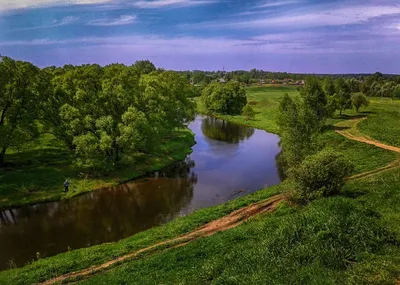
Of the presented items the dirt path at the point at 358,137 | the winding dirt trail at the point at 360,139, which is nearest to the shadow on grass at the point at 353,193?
the winding dirt trail at the point at 360,139

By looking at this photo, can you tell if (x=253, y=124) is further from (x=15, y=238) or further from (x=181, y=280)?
(x=181, y=280)

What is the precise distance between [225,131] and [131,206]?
46773 mm

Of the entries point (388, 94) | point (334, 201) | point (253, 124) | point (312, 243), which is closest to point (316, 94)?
point (253, 124)

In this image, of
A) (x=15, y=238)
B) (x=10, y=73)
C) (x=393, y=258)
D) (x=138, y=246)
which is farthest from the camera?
(x=10, y=73)

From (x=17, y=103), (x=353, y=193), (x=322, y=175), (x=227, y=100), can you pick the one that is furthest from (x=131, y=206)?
(x=227, y=100)

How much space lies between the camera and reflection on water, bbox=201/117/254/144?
7019 cm

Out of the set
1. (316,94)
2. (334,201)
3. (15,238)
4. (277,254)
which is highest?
(316,94)

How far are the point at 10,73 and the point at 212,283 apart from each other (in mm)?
35860

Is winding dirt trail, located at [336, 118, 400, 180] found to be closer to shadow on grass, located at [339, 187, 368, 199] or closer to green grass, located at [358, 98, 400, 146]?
green grass, located at [358, 98, 400, 146]

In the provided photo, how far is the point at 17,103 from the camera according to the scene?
130 feet

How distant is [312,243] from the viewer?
55.9 ft

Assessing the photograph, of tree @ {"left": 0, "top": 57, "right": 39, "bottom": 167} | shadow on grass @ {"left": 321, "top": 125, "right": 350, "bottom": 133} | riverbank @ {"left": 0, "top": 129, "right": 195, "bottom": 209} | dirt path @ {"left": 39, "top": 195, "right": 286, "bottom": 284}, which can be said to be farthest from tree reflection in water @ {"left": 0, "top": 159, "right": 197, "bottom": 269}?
shadow on grass @ {"left": 321, "top": 125, "right": 350, "bottom": 133}

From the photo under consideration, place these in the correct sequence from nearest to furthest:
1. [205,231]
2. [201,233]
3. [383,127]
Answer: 1. [201,233]
2. [205,231]
3. [383,127]

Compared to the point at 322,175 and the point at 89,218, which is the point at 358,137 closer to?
the point at 322,175
